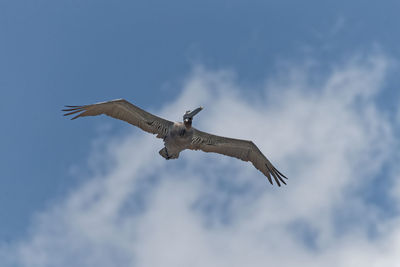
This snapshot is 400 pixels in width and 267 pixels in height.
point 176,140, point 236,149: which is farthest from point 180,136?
point 236,149

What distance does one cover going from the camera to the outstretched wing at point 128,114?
2872 cm

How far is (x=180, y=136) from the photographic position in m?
29.4

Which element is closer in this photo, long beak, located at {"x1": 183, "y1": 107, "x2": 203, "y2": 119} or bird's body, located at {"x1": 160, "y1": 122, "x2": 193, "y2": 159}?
bird's body, located at {"x1": 160, "y1": 122, "x2": 193, "y2": 159}

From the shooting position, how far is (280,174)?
31.8 metres

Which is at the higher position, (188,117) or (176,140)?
(188,117)

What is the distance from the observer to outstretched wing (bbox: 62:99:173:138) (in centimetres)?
2872

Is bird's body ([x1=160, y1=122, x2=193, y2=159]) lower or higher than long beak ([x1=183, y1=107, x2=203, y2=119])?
lower

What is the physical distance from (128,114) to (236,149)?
621 cm

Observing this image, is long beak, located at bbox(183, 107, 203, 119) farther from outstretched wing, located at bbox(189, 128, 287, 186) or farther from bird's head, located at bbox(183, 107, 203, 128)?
outstretched wing, located at bbox(189, 128, 287, 186)

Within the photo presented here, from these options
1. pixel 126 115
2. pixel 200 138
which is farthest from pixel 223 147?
pixel 126 115

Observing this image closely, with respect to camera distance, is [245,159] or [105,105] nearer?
[105,105]

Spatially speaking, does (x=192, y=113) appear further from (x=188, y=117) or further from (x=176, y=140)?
(x=176, y=140)

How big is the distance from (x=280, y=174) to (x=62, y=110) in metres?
12.0

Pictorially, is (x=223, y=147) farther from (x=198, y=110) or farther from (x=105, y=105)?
(x=105, y=105)
